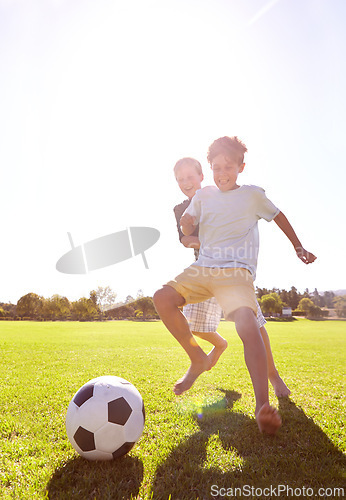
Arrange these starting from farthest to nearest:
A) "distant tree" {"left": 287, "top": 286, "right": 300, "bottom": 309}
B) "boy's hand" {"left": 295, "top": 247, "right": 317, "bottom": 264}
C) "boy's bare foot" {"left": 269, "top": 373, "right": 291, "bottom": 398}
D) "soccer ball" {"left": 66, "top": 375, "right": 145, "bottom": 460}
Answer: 1. "distant tree" {"left": 287, "top": 286, "right": 300, "bottom": 309}
2. "boy's bare foot" {"left": 269, "top": 373, "right": 291, "bottom": 398}
3. "boy's hand" {"left": 295, "top": 247, "right": 317, "bottom": 264}
4. "soccer ball" {"left": 66, "top": 375, "right": 145, "bottom": 460}

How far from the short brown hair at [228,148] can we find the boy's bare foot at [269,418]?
7.33ft

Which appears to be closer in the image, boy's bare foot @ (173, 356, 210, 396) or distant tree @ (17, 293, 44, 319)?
boy's bare foot @ (173, 356, 210, 396)

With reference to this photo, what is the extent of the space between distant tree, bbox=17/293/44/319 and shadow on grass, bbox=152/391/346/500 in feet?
227

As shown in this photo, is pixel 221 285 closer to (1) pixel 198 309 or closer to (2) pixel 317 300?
(1) pixel 198 309

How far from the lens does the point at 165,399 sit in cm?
360

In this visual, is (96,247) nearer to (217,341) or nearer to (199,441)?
(217,341)

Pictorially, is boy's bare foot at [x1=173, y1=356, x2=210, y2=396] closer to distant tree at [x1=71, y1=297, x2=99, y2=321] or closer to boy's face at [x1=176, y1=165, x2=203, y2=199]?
boy's face at [x1=176, y1=165, x2=203, y2=199]

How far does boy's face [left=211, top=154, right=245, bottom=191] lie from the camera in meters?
3.13

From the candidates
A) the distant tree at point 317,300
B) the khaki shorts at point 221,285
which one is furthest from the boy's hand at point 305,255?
the distant tree at point 317,300

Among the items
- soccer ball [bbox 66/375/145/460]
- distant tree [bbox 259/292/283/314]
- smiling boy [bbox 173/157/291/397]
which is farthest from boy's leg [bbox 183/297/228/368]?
distant tree [bbox 259/292/283/314]

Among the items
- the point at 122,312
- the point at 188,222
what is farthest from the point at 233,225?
the point at 122,312

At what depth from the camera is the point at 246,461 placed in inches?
82.0

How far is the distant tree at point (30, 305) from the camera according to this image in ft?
215

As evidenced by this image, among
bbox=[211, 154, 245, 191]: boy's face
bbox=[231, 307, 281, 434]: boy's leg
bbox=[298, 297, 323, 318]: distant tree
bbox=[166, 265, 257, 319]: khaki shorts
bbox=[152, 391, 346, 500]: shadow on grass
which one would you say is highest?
bbox=[211, 154, 245, 191]: boy's face
